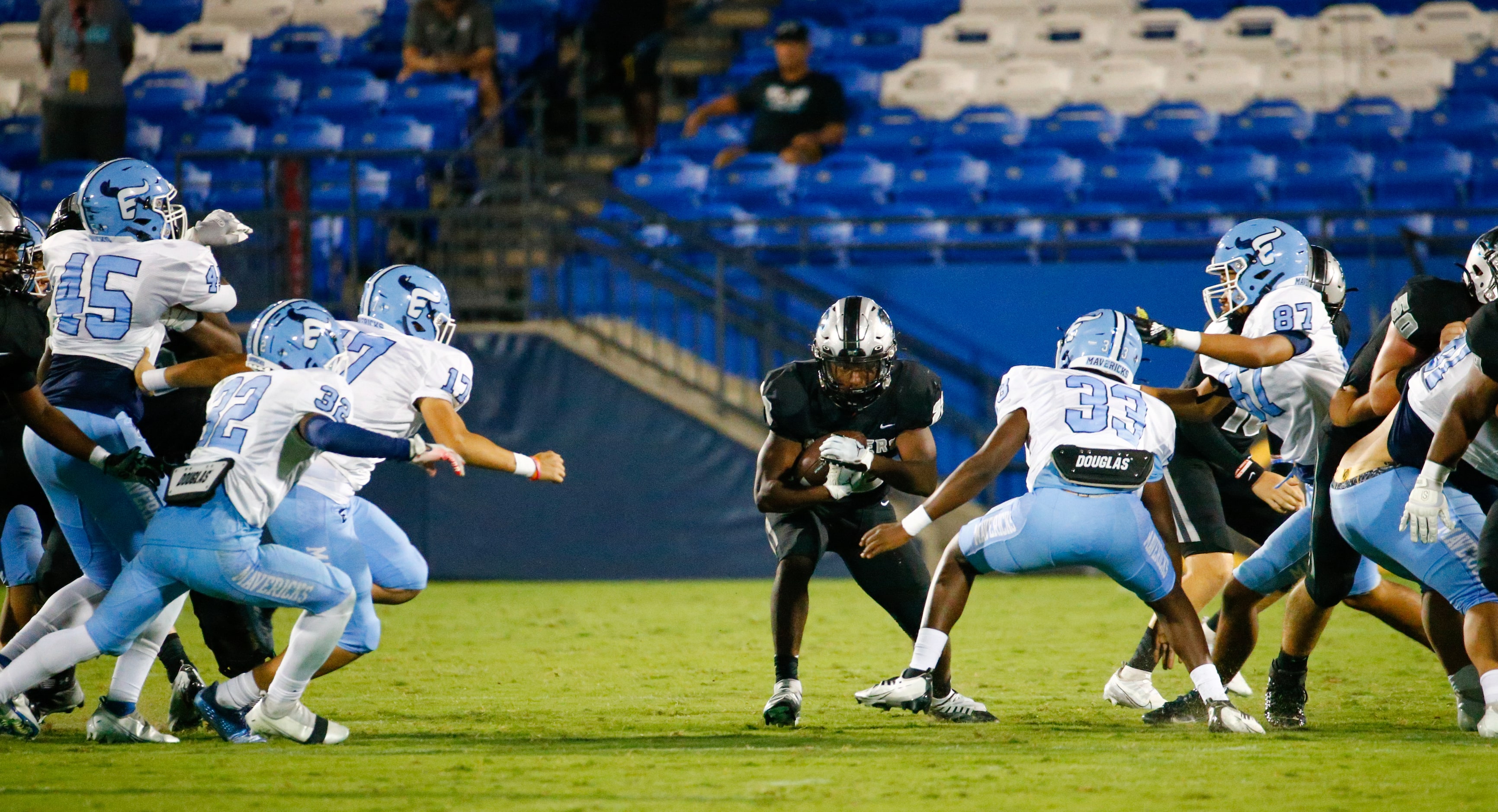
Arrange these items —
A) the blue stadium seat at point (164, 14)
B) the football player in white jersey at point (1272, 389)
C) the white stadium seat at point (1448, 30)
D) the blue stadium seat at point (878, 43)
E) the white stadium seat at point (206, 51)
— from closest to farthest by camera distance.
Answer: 1. the football player in white jersey at point (1272, 389)
2. the white stadium seat at point (1448, 30)
3. the blue stadium seat at point (878, 43)
4. the white stadium seat at point (206, 51)
5. the blue stadium seat at point (164, 14)

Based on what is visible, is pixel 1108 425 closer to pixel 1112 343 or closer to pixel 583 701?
pixel 1112 343

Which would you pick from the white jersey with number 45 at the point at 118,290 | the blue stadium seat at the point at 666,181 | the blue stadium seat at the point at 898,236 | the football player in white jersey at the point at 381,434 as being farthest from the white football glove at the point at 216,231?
the blue stadium seat at the point at 666,181

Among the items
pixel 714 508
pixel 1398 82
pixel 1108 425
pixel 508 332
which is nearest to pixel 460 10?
pixel 508 332

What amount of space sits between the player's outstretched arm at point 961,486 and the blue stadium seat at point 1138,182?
7993 millimetres

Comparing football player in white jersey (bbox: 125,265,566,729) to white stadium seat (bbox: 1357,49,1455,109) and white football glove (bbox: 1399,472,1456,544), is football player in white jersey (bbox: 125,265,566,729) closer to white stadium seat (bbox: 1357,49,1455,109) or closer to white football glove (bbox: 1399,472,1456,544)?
white football glove (bbox: 1399,472,1456,544)

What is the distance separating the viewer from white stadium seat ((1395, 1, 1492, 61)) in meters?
14.3

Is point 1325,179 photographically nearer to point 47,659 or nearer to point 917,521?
point 917,521

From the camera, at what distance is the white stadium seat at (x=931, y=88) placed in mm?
15047

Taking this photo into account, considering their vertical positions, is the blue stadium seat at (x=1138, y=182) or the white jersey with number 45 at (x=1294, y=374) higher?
the blue stadium seat at (x=1138, y=182)

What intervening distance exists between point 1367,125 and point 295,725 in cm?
1098

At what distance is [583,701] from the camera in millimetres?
6457

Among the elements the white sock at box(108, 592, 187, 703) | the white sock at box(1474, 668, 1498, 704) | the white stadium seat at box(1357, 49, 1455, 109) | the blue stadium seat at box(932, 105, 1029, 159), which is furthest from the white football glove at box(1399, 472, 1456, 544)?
the white stadium seat at box(1357, 49, 1455, 109)

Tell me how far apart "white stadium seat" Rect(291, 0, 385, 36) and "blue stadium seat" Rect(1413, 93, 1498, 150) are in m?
9.57

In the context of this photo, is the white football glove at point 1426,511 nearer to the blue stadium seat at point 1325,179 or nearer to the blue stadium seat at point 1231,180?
the blue stadium seat at point 1325,179
